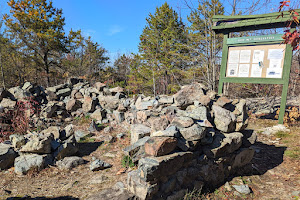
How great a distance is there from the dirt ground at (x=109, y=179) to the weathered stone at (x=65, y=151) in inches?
10.8

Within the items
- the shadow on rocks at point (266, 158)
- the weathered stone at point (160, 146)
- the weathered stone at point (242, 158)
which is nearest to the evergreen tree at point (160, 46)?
the shadow on rocks at point (266, 158)

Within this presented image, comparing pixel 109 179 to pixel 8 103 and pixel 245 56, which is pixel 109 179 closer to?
pixel 8 103

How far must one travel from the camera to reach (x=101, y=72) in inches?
864

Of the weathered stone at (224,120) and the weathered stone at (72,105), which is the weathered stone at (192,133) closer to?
the weathered stone at (224,120)

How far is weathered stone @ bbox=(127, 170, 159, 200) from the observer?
254cm

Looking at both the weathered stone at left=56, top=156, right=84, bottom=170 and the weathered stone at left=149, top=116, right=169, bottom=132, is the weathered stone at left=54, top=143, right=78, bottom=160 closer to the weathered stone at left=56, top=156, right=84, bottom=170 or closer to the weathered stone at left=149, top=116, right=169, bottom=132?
the weathered stone at left=56, top=156, right=84, bottom=170

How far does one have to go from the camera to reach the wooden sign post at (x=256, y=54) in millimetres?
6207

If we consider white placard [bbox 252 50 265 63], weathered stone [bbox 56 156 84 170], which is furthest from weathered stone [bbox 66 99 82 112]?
white placard [bbox 252 50 265 63]

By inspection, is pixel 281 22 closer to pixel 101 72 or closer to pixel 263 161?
pixel 263 161

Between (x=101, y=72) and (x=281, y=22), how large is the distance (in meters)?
18.9

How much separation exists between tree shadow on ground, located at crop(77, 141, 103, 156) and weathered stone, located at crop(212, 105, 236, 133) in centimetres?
311

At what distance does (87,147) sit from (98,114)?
2057 millimetres

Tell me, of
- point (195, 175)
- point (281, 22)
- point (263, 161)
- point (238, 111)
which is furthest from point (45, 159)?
point (281, 22)

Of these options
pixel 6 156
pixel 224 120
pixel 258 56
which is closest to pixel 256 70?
pixel 258 56
